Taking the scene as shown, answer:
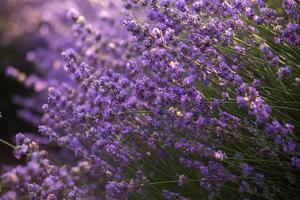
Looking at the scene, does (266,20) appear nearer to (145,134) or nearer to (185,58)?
(185,58)

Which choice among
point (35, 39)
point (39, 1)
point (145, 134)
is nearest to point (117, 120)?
point (145, 134)

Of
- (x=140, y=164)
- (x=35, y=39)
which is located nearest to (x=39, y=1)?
(x=35, y=39)

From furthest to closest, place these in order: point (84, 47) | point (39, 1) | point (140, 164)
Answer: point (39, 1), point (84, 47), point (140, 164)

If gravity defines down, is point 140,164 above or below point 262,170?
above

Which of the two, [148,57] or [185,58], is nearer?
[148,57]

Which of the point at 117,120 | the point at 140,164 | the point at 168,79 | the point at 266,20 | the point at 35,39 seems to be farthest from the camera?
the point at 35,39

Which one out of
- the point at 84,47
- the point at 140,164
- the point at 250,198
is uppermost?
the point at 84,47
